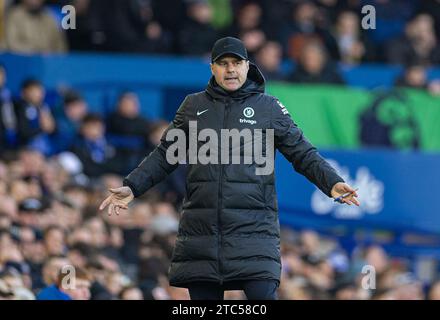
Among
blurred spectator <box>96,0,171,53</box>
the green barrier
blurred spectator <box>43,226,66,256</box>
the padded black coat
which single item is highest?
blurred spectator <box>96,0,171,53</box>

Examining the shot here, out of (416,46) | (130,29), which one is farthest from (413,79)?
(130,29)

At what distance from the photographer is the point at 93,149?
1719 cm

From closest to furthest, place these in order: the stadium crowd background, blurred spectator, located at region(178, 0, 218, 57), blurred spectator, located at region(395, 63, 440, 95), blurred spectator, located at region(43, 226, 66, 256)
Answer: blurred spectator, located at region(43, 226, 66, 256) → the stadium crowd background → blurred spectator, located at region(395, 63, 440, 95) → blurred spectator, located at region(178, 0, 218, 57)

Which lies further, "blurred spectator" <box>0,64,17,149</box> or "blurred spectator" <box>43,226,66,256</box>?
"blurred spectator" <box>0,64,17,149</box>

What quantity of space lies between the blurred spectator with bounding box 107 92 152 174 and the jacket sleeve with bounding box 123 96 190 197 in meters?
8.14

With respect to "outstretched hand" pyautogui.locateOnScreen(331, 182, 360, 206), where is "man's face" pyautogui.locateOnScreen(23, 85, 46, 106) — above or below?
above

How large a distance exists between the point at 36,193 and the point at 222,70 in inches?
251

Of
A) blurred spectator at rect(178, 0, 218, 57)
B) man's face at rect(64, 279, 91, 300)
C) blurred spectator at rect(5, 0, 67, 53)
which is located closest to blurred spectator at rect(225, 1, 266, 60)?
blurred spectator at rect(178, 0, 218, 57)

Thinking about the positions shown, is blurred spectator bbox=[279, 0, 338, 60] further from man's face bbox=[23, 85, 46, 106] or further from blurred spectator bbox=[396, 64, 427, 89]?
man's face bbox=[23, 85, 46, 106]

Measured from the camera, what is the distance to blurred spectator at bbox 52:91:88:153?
1736cm

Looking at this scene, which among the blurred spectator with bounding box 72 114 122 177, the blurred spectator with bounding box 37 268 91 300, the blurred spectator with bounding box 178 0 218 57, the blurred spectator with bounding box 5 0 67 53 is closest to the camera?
the blurred spectator with bounding box 37 268 91 300

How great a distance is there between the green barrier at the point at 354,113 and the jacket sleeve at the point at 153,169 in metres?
8.35
